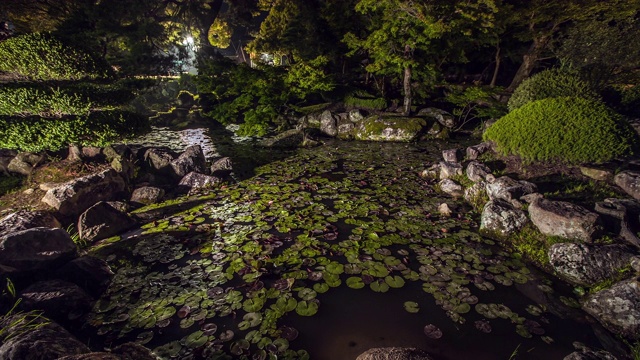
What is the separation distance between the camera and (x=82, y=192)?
22.0 feet

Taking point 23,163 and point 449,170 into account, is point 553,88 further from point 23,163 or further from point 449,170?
point 23,163

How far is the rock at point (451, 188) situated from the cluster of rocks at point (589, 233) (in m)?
0.43

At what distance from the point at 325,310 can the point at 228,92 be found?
11.3 meters

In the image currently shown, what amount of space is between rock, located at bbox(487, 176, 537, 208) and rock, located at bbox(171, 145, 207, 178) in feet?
28.0

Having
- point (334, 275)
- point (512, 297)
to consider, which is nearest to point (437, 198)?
point (512, 297)

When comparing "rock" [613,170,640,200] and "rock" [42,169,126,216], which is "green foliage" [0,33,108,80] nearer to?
"rock" [42,169,126,216]

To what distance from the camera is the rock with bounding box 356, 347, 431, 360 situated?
2953 millimetres

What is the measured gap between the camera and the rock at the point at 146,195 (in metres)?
7.47

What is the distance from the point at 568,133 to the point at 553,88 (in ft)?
12.7

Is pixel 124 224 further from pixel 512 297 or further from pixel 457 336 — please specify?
pixel 512 297

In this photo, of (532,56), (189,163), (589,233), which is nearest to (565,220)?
(589,233)

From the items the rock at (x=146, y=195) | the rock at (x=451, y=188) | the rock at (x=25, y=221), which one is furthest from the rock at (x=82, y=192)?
the rock at (x=451, y=188)

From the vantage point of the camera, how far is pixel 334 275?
182 inches

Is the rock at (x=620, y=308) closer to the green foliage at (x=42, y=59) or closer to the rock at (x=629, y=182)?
the rock at (x=629, y=182)
